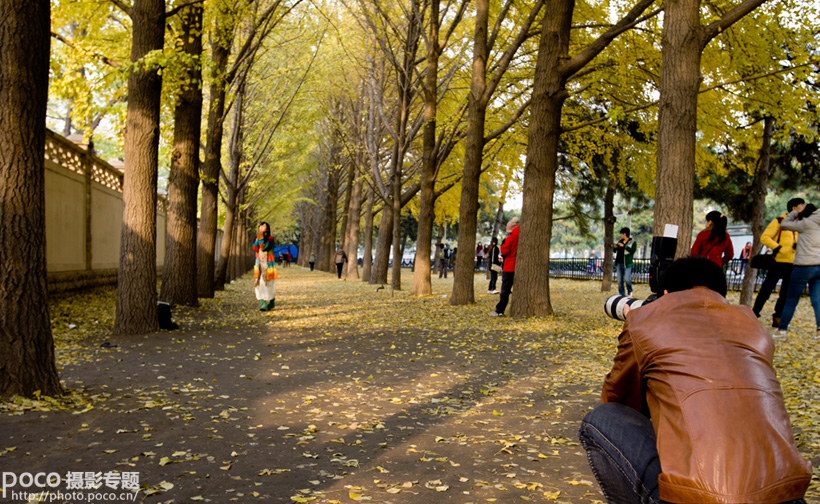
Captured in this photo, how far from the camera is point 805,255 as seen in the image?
31.5 ft

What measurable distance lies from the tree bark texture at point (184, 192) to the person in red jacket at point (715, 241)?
379 inches

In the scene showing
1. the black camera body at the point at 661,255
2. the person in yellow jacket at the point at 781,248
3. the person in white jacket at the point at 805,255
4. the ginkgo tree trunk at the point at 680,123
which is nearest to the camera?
the black camera body at the point at 661,255

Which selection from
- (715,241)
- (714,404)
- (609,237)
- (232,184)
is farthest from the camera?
(609,237)

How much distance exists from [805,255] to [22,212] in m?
9.98

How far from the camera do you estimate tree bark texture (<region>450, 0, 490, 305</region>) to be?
15.9 metres

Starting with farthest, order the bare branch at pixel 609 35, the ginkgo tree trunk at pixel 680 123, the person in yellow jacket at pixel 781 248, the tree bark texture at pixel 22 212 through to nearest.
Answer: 1. the bare branch at pixel 609 35
2. the person in yellow jacket at pixel 781 248
3. the ginkgo tree trunk at pixel 680 123
4. the tree bark texture at pixel 22 212

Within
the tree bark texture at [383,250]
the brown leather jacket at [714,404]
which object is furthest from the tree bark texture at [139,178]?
the tree bark texture at [383,250]

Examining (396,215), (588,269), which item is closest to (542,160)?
(396,215)

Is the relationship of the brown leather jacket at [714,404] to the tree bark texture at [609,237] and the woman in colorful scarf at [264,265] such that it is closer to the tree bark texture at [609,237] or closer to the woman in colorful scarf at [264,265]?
the woman in colorful scarf at [264,265]

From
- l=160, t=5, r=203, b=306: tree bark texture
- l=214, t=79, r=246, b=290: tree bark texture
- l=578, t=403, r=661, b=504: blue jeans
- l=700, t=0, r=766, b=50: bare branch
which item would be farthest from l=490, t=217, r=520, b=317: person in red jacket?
l=578, t=403, r=661, b=504: blue jeans

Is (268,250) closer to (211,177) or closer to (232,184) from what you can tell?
(211,177)

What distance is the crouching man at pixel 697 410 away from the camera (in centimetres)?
208

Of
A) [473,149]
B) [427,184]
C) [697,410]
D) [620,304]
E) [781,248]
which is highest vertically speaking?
[473,149]

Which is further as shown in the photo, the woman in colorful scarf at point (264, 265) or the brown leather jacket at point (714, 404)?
the woman in colorful scarf at point (264, 265)
